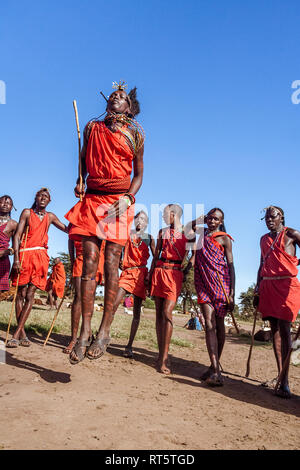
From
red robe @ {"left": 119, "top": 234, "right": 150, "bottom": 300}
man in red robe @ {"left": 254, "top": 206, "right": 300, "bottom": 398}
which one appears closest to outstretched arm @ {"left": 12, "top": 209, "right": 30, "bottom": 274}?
red robe @ {"left": 119, "top": 234, "right": 150, "bottom": 300}

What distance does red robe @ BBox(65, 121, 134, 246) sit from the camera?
155 inches

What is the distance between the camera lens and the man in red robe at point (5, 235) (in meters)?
6.84

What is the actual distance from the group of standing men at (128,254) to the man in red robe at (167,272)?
0.02 metres

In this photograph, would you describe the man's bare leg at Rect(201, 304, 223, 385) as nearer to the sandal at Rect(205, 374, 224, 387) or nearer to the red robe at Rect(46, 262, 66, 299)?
the sandal at Rect(205, 374, 224, 387)

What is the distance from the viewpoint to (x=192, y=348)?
28.4 feet

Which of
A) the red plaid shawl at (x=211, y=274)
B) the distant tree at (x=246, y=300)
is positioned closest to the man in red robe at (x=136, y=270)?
the red plaid shawl at (x=211, y=274)

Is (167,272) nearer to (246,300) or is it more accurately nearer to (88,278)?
(88,278)

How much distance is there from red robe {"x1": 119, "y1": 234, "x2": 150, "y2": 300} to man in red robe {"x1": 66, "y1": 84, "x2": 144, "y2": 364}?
8.85 ft

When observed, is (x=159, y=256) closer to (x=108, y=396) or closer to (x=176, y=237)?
(x=176, y=237)

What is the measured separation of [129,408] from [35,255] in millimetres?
4170

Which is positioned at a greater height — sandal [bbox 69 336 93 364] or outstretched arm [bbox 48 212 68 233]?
outstretched arm [bbox 48 212 68 233]

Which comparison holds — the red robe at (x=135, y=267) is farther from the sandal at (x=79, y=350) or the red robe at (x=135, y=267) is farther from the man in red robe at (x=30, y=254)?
the sandal at (x=79, y=350)

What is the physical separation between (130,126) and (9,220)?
3891 mm

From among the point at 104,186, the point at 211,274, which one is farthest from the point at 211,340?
the point at 104,186
